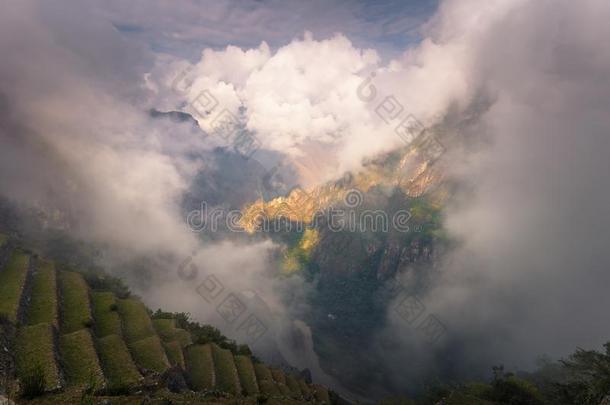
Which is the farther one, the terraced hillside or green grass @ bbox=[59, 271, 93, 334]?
green grass @ bbox=[59, 271, 93, 334]

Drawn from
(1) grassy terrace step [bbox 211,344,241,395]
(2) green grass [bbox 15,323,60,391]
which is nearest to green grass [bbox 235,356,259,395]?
(1) grassy terrace step [bbox 211,344,241,395]

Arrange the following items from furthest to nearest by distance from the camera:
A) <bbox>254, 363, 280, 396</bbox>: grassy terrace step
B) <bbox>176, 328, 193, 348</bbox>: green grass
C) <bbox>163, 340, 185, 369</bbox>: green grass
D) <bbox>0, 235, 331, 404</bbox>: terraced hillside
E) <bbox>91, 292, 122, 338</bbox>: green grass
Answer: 1. <bbox>176, 328, 193, 348</bbox>: green grass
2. <bbox>254, 363, 280, 396</bbox>: grassy terrace step
3. <bbox>91, 292, 122, 338</bbox>: green grass
4. <bbox>163, 340, 185, 369</bbox>: green grass
5. <bbox>0, 235, 331, 404</bbox>: terraced hillside

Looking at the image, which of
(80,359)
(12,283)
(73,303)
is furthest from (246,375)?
(12,283)

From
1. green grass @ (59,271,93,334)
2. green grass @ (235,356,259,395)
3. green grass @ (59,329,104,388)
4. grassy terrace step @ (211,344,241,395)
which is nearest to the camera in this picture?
green grass @ (59,329,104,388)

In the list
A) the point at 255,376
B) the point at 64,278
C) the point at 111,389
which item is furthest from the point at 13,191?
the point at 111,389

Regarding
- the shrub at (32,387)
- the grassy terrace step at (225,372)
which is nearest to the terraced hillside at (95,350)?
the shrub at (32,387)

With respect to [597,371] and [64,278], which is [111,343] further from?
[597,371]

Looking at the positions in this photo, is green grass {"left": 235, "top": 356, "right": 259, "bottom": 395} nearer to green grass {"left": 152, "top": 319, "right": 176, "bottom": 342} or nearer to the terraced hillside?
the terraced hillside
